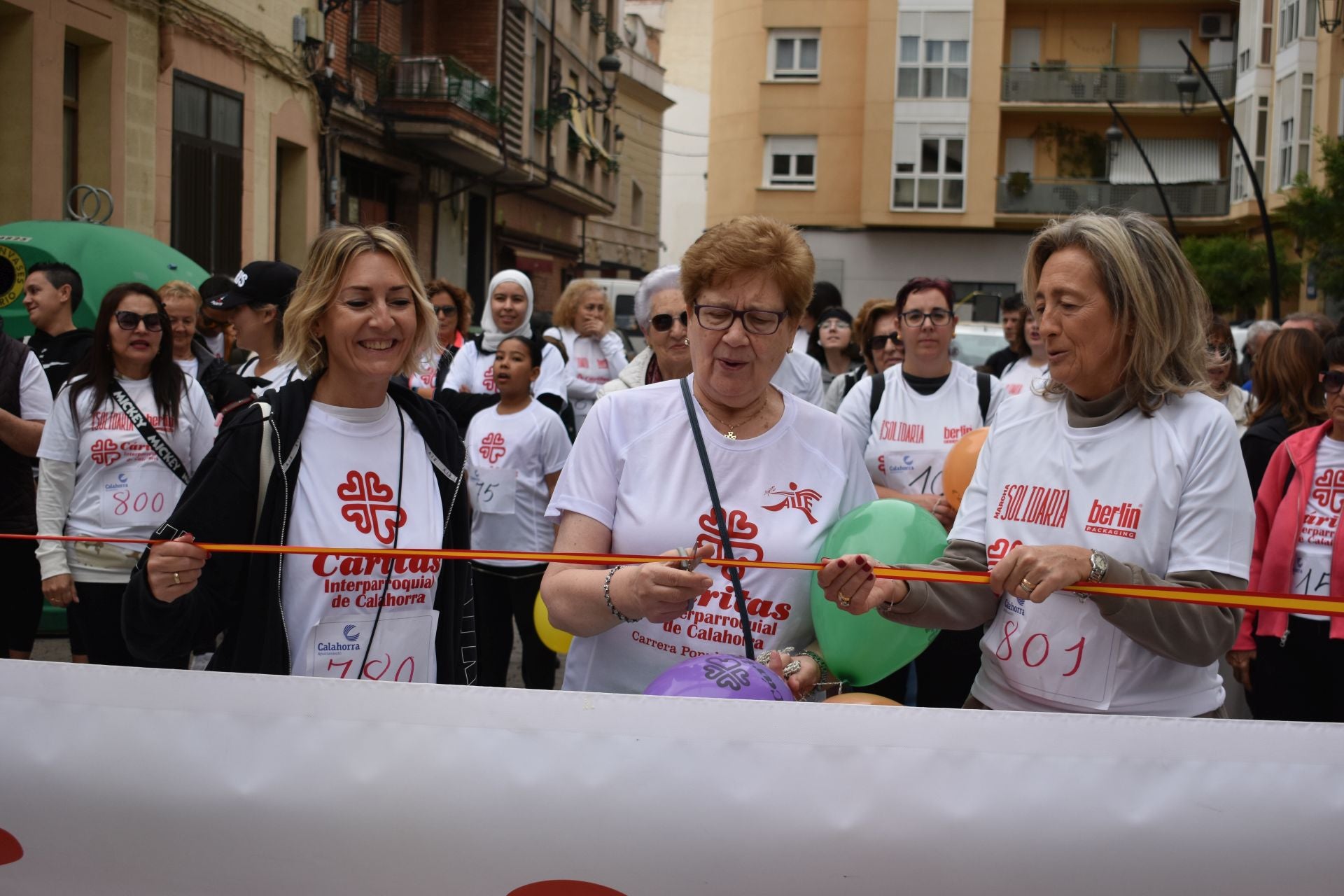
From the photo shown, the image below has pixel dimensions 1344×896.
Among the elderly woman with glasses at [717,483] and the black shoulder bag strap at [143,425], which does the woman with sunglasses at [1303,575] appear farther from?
the black shoulder bag strap at [143,425]

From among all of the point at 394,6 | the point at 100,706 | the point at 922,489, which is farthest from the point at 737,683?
the point at 394,6

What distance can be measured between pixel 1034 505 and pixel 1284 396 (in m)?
3.29

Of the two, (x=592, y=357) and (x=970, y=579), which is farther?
(x=592, y=357)

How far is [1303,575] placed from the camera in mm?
4406

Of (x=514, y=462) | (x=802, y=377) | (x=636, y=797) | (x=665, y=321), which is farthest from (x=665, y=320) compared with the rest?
(x=636, y=797)

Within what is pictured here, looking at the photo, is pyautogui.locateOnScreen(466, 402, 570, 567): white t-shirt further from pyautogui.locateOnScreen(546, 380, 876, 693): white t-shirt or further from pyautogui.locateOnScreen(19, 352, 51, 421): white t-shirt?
pyautogui.locateOnScreen(546, 380, 876, 693): white t-shirt

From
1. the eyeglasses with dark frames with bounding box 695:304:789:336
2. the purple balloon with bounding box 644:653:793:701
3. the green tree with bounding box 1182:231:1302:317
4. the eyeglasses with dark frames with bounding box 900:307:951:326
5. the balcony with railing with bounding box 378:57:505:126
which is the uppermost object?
the balcony with railing with bounding box 378:57:505:126

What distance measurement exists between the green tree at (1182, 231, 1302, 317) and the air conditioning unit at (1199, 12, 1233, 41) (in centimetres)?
1133

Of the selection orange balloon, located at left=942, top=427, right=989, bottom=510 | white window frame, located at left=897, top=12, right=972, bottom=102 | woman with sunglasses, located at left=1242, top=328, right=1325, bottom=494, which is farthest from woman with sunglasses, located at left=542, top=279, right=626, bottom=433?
white window frame, located at left=897, top=12, right=972, bottom=102

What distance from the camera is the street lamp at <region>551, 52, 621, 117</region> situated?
29.8 meters

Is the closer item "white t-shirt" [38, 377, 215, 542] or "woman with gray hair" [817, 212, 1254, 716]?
"woman with gray hair" [817, 212, 1254, 716]

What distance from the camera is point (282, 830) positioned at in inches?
88.9

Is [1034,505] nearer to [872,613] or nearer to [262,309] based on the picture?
[872,613]

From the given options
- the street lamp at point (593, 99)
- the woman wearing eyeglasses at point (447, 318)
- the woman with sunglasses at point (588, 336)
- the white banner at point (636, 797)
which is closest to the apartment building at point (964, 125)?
the street lamp at point (593, 99)
